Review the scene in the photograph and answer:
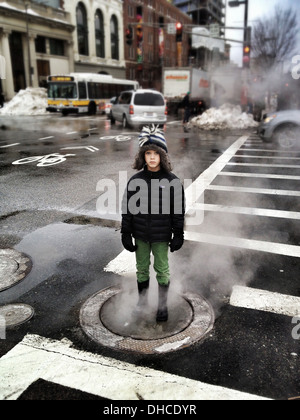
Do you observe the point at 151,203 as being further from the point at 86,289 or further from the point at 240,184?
the point at 240,184

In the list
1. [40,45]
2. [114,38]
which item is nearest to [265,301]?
[40,45]

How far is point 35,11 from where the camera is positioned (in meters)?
38.7

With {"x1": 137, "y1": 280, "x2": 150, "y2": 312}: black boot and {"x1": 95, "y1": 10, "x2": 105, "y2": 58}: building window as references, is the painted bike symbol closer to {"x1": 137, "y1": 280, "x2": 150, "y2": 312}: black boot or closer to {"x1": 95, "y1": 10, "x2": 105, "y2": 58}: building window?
{"x1": 137, "y1": 280, "x2": 150, "y2": 312}: black boot

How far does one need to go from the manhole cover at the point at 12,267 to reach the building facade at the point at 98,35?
44.6 meters

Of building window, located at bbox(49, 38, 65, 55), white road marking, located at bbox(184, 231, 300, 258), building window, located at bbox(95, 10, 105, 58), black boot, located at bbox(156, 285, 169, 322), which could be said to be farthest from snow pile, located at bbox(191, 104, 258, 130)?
building window, located at bbox(95, 10, 105, 58)

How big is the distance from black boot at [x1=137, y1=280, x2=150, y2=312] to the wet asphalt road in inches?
21.5

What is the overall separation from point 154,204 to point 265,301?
154 cm

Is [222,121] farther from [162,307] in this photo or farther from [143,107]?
[162,307]

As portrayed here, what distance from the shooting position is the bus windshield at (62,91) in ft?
92.4

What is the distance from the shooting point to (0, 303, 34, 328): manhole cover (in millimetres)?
3266

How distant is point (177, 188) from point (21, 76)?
40.9 metres

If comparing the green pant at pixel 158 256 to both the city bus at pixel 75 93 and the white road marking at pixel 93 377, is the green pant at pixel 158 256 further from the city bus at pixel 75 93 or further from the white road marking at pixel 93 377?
the city bus at pixel 75 93

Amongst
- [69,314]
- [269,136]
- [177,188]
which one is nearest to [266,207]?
[177,188]

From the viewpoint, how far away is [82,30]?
45625mm
